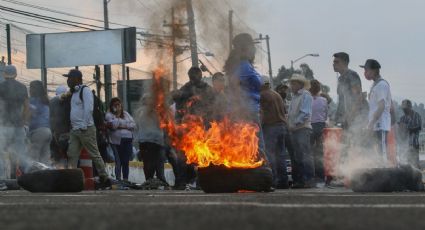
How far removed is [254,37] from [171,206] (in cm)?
521

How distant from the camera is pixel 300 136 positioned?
531 inches

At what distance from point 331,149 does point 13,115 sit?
5.01m

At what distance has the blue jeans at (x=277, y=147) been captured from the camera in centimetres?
1295

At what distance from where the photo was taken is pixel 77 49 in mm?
25875

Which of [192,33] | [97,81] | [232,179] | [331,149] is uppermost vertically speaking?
[97,81]

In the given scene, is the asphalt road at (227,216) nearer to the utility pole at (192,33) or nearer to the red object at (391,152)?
the utility pole at (192,33)

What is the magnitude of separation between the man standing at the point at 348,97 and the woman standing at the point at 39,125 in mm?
4556

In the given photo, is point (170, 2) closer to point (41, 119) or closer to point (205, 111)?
point (205, 111)

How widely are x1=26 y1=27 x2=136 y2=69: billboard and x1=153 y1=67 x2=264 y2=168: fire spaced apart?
31.2 ft

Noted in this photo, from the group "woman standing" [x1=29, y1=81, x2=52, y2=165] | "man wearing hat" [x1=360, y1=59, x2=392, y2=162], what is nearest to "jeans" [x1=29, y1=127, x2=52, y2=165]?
"woman standing" [x1=29, y1=81, x2=52, y2=165]

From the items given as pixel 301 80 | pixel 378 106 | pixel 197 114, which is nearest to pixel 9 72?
pixel 197 114

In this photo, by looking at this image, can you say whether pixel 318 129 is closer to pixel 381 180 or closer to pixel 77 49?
pixel 381 180

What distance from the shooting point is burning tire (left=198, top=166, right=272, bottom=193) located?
31.6 ft

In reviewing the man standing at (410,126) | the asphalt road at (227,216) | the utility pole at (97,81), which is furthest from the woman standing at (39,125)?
the man standing at (410,126)
